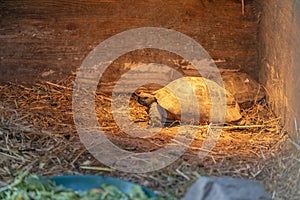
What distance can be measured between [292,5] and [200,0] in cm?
83

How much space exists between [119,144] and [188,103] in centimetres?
81

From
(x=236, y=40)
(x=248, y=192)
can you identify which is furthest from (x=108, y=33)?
(x=248, y=192)

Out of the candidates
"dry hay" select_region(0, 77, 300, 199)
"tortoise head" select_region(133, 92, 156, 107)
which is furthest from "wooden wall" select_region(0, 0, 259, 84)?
"tortoise head" select_region(133, 92, 156, 107)

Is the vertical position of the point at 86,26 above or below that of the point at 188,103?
above

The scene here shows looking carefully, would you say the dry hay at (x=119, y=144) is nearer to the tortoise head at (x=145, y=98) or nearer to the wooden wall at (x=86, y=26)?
the tortoise head at (x=145, y=98)

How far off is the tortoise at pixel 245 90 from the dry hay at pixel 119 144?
69mm

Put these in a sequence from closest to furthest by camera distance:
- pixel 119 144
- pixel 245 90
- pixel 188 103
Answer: pixel 119 144 < pixel 188 103 < pixel 245 90

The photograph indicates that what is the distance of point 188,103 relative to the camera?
13.6 ft

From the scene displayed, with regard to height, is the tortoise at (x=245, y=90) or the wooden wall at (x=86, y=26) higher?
the wooden wall at (x=86, y=26)

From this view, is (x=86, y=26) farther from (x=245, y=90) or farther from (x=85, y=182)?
(x=85, y=182)

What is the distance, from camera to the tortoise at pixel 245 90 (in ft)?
14.2

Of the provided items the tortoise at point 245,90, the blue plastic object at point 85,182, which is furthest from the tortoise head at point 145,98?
the blue plastic object at point 85,182

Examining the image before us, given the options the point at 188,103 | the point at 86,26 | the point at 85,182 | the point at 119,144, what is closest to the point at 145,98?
the point at 188,103

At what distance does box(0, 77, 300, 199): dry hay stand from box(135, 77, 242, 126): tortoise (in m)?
0.10
